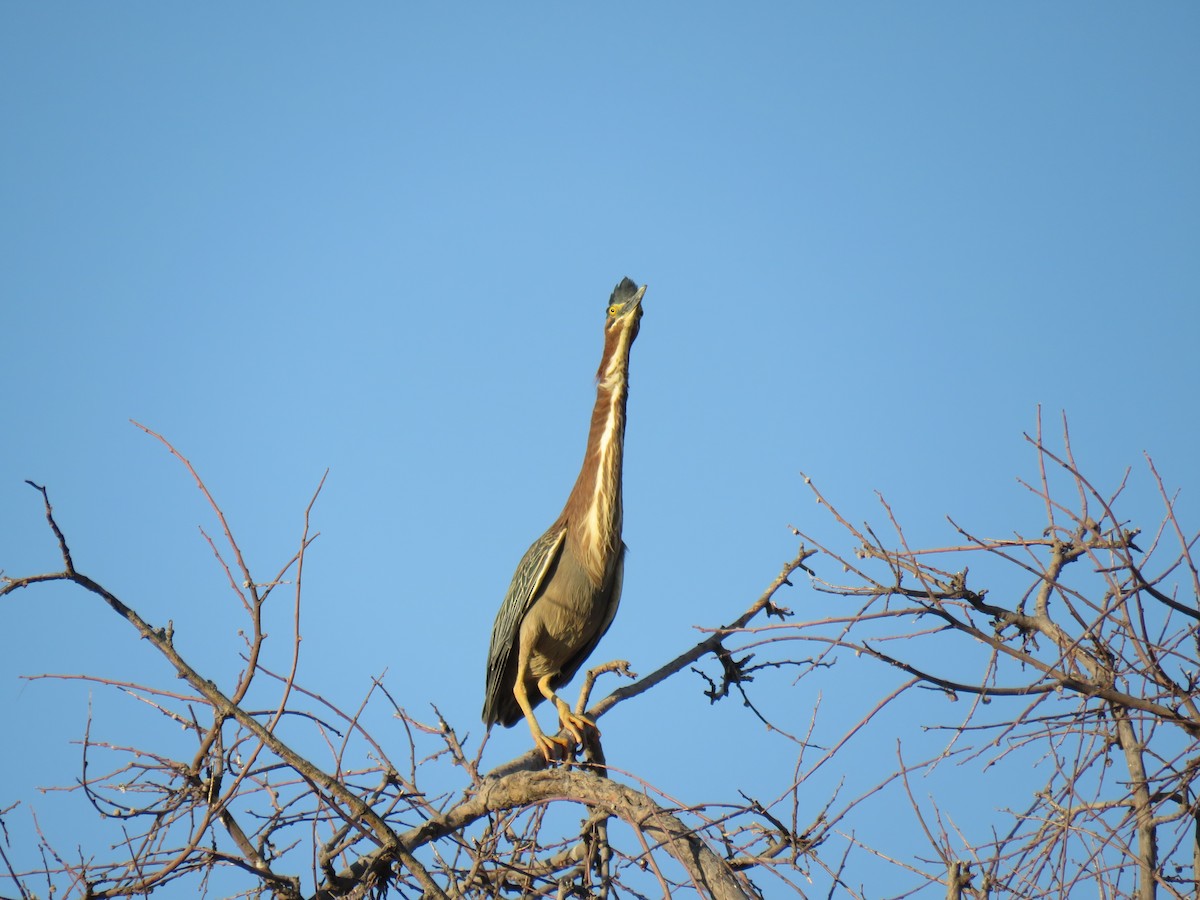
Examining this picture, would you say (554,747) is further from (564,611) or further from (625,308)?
(625,308)

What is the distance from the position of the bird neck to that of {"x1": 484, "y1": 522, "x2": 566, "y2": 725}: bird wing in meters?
0.13

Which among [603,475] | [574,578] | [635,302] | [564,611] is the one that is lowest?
[564,611]

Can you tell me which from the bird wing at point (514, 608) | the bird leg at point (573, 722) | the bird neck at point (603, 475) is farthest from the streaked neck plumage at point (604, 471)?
the bird leg at point (573, 722)

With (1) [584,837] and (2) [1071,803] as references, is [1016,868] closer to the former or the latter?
(2) [1071,803]

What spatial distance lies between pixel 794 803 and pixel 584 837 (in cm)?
84

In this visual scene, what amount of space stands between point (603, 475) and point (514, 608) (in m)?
0.87

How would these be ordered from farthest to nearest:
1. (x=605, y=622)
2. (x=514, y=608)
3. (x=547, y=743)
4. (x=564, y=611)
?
(x=605, y=622) → (x=514, y=608) → (x=564, y=611) → (x=547, y=743)

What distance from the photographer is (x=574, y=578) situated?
595 cm

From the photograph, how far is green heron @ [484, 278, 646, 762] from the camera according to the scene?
594 cm

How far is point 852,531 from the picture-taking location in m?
3.22

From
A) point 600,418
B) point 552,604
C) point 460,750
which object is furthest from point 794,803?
point 600,418

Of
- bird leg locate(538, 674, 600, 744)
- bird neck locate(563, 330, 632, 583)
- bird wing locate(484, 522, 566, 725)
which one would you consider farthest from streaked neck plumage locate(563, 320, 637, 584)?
bird leg locate(538, 674, 600, 744)

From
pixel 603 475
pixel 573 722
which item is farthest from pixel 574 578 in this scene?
pixel 573 722

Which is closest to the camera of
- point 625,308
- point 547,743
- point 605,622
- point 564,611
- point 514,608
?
point 547,743
